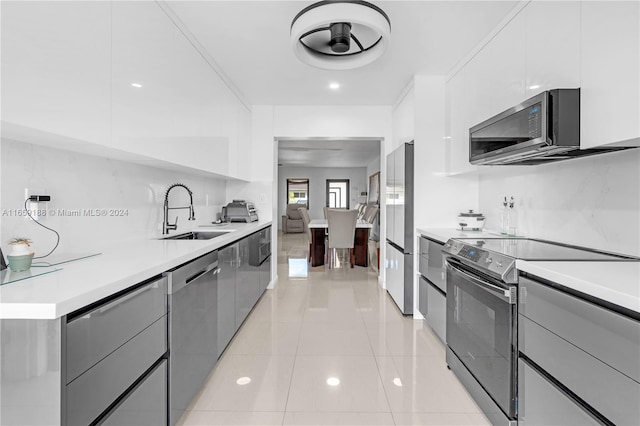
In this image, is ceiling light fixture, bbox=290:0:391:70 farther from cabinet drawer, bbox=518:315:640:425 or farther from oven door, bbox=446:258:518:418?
cabinet drawer, bbox=518:315:640:425

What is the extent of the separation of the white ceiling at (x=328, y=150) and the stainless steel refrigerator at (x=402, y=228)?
364 centimetres

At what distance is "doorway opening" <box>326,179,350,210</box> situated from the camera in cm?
1267

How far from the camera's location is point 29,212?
4.73 ft

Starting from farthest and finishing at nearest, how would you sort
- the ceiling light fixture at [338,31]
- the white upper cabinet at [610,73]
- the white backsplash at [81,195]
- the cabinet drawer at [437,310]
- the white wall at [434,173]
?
Result: the white wall at [434,173]
the cabinet drawer at [437,310]
the ceiling light fixture at [338,31]
the white backsplash at [81,195]
the white upper cabinet at [610,73]

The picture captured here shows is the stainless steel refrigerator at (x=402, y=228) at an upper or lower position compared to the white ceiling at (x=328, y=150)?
lower

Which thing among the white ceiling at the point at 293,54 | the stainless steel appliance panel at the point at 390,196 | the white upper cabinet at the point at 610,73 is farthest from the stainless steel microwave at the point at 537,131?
the stainless steel appliance panel at the point at 390,196

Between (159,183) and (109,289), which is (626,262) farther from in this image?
(159,183)

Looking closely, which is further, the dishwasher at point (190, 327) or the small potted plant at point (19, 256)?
the dishwasher at point (190, 327)

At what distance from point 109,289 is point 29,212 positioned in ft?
2.46

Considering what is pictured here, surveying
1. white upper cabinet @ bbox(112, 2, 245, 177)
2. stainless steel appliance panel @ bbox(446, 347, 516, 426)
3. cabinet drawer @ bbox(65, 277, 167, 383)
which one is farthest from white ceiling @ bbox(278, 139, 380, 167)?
cabinet drawer @ bbox(65, 277, 167, 383)

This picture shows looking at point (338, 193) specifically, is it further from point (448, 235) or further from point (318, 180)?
point (448, 235)

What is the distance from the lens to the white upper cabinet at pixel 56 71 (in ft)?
3.43

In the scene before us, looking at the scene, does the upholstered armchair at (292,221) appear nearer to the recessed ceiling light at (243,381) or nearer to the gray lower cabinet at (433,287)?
the gray lower cabinet at (433,287)

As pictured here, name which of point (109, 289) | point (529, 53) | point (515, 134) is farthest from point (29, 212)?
point (529, 53)
